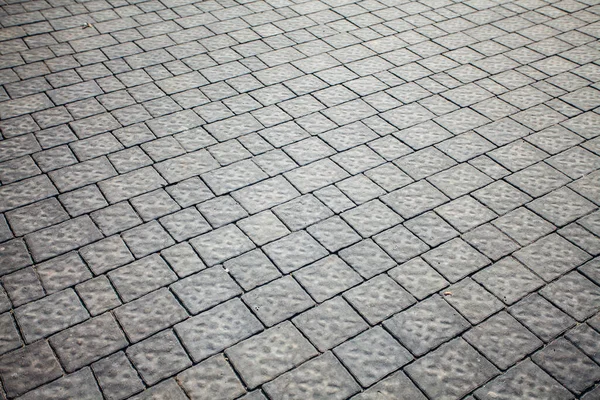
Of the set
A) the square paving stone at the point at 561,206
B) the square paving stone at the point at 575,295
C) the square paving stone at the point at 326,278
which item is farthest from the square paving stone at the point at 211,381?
the square paving stone at the point at 561,206

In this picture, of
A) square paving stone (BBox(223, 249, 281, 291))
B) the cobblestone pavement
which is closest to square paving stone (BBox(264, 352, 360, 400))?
the cobblestone pavement

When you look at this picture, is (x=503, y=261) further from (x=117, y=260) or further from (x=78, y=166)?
→ (x=78, y=166)

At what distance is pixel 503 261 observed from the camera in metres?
3.65

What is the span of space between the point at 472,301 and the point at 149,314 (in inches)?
83.1

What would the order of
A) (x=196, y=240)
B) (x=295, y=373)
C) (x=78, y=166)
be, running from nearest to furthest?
(x=295, y=373) < (x=196, y=240) < (x=78, y=166)

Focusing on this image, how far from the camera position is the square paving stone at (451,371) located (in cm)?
292

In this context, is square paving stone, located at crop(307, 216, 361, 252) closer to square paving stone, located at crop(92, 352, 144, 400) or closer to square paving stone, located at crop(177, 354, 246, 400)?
square paving stone, located at crop(177, 354, 246, 400)

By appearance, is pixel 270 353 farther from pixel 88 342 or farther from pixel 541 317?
pixel 541 317

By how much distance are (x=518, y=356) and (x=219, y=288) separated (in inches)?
75.7

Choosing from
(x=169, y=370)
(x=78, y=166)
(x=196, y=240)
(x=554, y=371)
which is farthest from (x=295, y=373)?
(x=78, y=166)

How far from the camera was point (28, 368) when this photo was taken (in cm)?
299

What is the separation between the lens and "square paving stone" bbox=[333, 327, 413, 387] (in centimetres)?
299

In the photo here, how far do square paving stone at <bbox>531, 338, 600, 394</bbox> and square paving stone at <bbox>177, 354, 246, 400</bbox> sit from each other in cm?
179

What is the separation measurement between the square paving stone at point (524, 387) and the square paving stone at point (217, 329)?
4.60 ft
